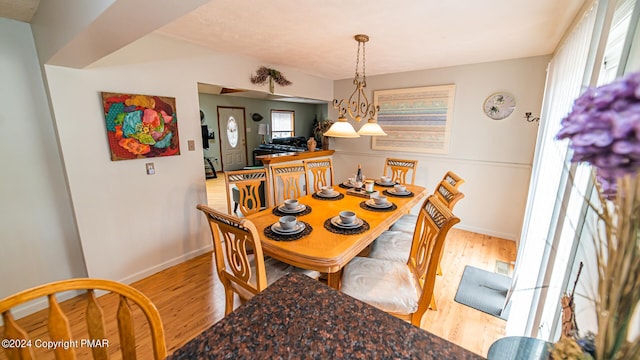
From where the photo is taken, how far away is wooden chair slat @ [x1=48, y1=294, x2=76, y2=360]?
0.70 metres

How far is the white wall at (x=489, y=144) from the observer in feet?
9.73

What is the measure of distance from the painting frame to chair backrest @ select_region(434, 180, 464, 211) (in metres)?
1.59

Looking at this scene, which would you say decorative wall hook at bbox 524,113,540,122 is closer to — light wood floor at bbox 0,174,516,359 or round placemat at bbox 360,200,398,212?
light wood floor at bbox 0,174,516,359

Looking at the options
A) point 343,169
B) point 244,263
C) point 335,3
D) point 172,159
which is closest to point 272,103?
point 343,169

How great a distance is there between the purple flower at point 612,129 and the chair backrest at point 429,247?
951 mm

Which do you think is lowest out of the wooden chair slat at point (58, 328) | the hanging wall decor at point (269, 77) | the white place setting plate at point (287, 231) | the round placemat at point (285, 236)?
the round placemat at point (285, 236)

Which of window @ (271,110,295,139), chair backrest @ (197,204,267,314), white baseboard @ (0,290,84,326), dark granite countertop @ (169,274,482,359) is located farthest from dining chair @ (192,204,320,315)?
window @ (271,110,295,139)

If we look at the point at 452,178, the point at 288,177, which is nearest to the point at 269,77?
the point at 288,177

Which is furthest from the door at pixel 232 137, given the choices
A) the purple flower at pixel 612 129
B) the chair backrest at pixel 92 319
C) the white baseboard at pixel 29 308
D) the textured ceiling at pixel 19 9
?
the purple flower at pixel 612 129

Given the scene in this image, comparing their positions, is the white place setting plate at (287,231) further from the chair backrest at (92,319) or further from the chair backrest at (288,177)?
the chair backrest at (288,177)

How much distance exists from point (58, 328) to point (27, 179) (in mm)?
1944

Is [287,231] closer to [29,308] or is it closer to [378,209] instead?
[378,209]

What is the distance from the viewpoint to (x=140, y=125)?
221 centimetres

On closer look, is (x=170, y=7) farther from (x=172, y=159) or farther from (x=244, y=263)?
(x=172, y=159)
